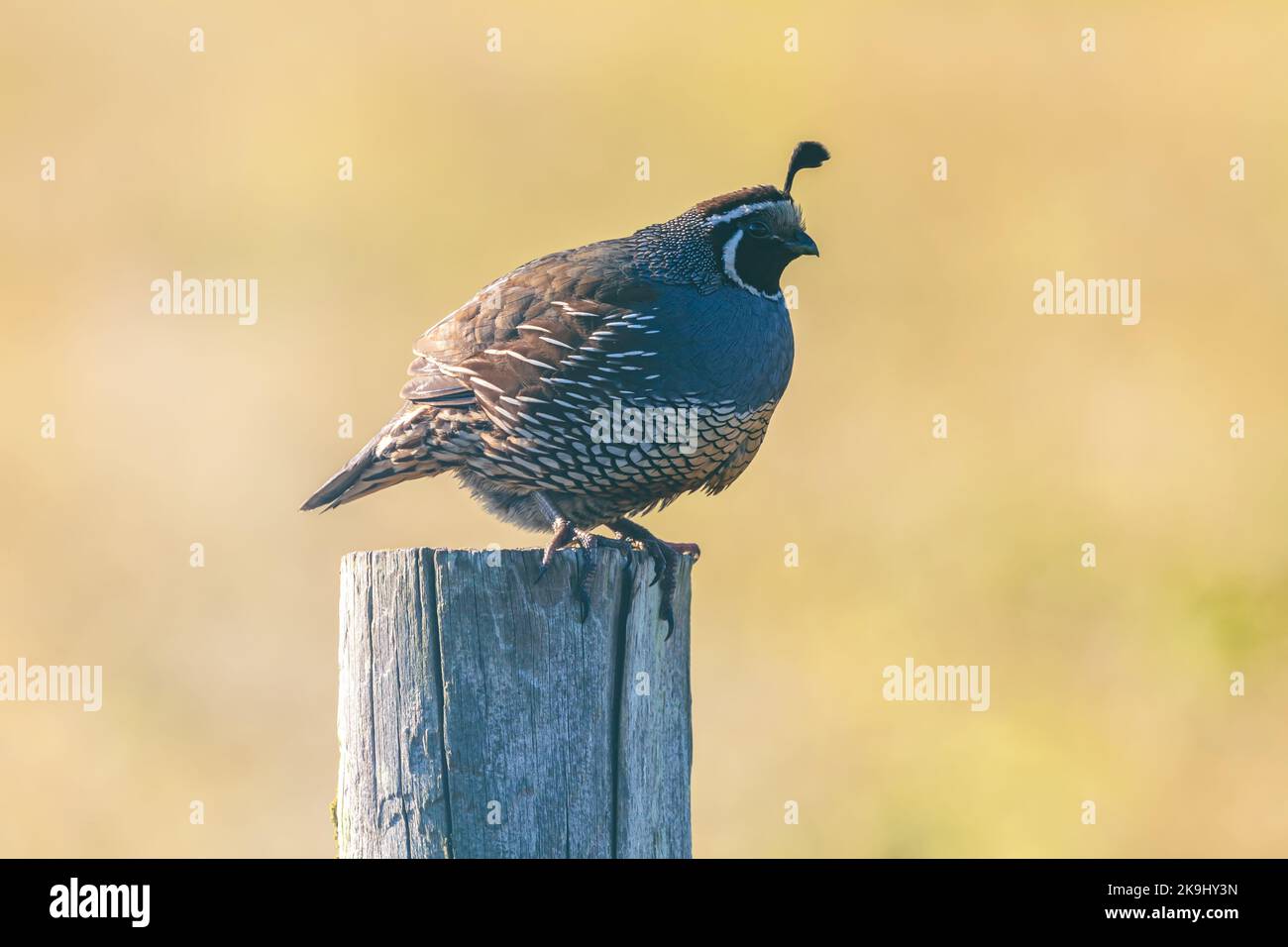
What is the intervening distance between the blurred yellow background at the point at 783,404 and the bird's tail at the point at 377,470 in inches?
118

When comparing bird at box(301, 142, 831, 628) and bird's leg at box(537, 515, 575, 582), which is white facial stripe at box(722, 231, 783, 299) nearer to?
bird at box(301, 142, 831, 628)

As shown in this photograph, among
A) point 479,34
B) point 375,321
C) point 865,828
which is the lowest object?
point 865,828

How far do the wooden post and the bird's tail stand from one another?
1.62 m

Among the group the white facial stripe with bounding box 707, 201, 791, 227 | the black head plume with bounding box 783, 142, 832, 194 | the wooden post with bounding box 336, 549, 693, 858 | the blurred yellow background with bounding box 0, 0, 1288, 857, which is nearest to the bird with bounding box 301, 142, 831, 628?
the white facial stripe with bounding box 707, 201, 791, 227

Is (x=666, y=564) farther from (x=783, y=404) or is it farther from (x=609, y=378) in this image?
(x=783, y=404)

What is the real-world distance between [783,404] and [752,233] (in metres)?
4.96

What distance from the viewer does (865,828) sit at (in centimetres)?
873

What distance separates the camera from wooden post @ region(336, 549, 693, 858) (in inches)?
155

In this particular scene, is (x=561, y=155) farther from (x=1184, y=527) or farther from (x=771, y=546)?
(x=1184, y=527)

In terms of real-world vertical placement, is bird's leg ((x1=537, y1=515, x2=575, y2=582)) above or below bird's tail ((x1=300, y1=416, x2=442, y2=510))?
below

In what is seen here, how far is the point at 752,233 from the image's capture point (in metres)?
5.74

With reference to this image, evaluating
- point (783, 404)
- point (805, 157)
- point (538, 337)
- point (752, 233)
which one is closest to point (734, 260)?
point (752, 233)
